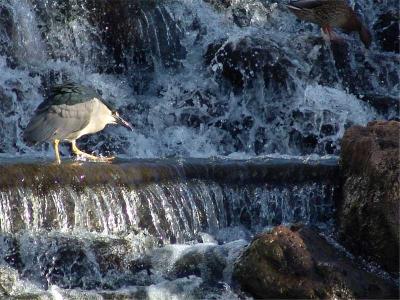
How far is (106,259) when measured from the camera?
6934 millimetres

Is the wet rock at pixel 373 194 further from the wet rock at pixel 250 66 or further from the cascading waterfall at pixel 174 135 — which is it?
the wet rock at pixel 250 66

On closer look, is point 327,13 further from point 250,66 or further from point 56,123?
point 56,123

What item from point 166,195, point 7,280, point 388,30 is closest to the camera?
point 7,280

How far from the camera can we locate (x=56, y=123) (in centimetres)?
777

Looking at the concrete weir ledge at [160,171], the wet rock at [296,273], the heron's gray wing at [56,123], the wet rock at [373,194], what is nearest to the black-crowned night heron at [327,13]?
the concrete weir ledge at [160,171]

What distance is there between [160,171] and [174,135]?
9.40ft

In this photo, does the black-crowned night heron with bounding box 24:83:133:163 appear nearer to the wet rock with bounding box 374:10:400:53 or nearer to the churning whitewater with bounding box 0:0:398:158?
the churning whitewater with bounding box 0:0:398:158

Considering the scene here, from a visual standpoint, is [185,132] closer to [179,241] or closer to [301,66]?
[301,66]

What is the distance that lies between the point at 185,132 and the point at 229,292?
4556mm

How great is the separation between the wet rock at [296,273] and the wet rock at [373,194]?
38cm

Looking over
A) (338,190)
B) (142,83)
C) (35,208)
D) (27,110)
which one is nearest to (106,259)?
(35,208)

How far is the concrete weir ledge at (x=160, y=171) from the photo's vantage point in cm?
741

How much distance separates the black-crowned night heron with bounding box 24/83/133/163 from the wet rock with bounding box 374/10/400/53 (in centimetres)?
647

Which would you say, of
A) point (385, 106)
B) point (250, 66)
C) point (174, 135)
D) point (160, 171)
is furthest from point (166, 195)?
point (385, 106)
